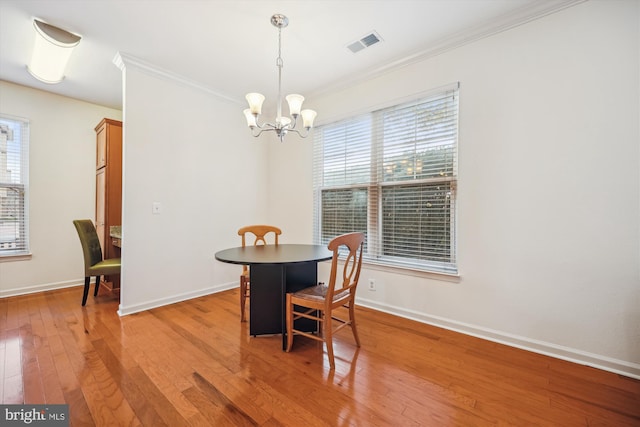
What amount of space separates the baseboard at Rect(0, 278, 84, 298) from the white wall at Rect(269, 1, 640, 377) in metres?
4.68

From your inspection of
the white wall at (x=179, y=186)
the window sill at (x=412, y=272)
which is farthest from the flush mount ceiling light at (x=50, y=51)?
the window sill at (x=412, y=272)

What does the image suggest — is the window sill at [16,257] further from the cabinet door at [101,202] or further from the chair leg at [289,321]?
the chair leg at [289,321]

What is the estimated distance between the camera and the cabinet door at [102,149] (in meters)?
3.51

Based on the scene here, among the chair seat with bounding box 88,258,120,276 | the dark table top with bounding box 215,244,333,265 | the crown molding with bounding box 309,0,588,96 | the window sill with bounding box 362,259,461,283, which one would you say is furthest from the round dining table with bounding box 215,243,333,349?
the crown molding with bounding box 309,0,588,96

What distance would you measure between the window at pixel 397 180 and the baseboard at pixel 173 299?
157 cm

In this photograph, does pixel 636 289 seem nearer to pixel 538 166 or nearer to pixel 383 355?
pixel 538 166

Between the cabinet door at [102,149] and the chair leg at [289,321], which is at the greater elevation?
the cabinet door at [102,149]

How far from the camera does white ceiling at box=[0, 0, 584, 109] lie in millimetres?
2102

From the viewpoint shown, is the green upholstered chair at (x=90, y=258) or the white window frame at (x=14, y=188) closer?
the green upholstered chair at (x=90, y=258)

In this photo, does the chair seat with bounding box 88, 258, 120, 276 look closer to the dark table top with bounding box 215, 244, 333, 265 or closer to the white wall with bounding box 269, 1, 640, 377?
the dark table top with bounding box 215, 244, 333, 265

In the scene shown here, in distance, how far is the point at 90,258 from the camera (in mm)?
3096

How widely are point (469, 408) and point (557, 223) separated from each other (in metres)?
1.49

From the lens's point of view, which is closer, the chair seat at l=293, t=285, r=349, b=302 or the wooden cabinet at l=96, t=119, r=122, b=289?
the chair seat at l=293, t=285, r=349, b=302

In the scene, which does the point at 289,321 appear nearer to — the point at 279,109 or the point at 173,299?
the point at 279,109
